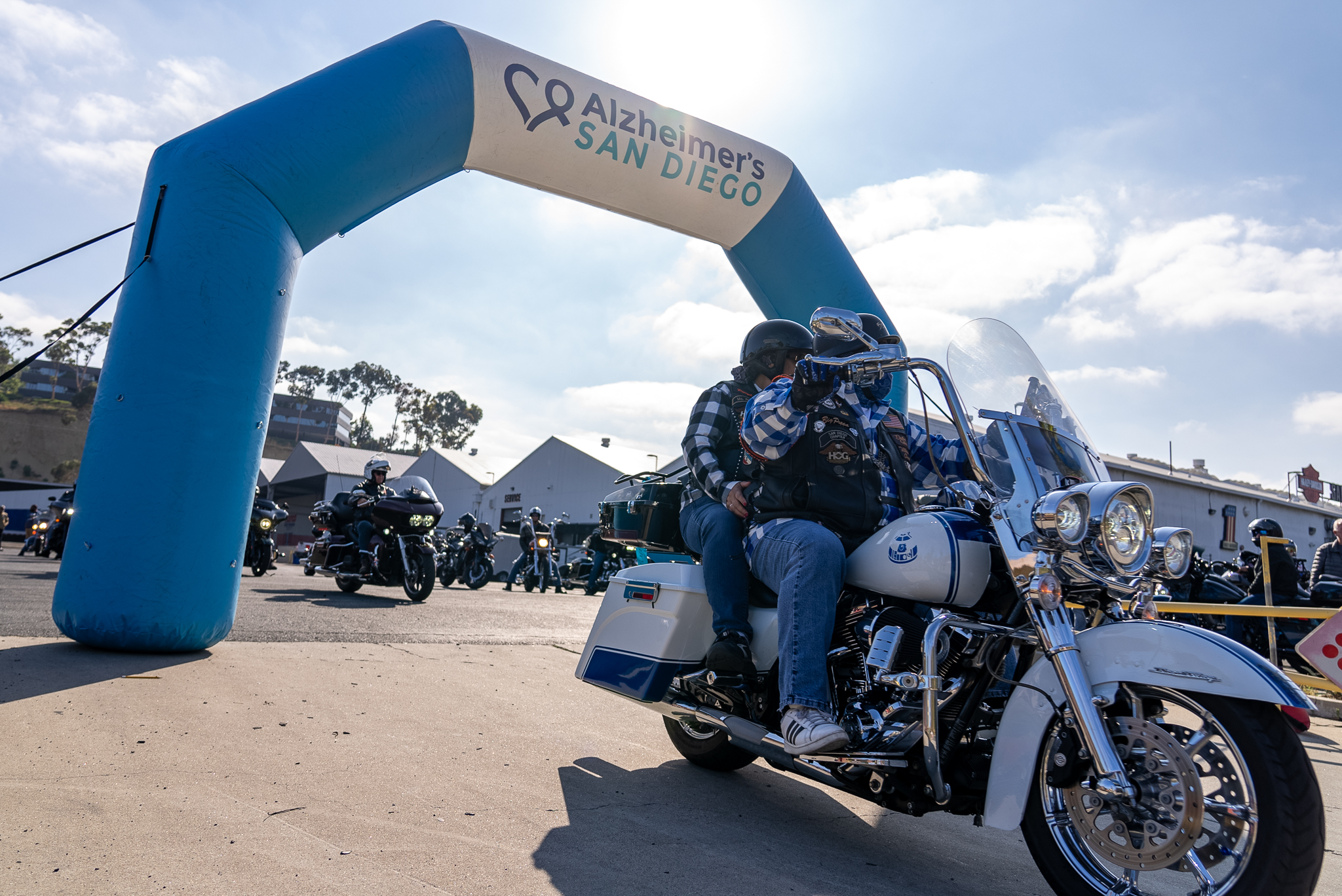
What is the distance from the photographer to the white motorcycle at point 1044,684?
1.83 meters

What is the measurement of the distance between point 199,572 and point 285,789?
2.52m

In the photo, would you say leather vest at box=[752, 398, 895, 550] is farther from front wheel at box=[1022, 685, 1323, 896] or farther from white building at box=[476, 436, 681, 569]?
white building at box=[476, 436, 681, 569]

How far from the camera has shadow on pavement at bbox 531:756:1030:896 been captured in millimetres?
2238

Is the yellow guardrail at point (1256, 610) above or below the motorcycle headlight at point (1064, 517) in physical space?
below

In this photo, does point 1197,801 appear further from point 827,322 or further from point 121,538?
point 121,538

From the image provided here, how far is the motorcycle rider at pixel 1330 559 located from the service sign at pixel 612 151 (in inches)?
262

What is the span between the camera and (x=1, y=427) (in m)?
63.0

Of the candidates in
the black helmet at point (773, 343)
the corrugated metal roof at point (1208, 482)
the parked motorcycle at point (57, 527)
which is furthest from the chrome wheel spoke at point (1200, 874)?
the corrugated metal roof at point (1208, 482)

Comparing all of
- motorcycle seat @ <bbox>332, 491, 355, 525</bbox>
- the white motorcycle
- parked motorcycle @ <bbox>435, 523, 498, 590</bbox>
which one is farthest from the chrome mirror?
parked motorcycle @ <bbox>435, 523, 498, 590</bbox>

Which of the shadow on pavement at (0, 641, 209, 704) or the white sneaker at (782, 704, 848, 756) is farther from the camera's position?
the shadow on pavement at (0, 641, 209, 704)

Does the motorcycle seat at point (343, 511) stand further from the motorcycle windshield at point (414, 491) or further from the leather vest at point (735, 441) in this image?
the leather vest at point (735, 441)

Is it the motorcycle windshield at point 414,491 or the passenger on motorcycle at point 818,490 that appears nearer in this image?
the passenger on motorcycle at point 818,490

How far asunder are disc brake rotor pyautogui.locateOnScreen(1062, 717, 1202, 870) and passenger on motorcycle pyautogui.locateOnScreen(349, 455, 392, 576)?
9.26 metres

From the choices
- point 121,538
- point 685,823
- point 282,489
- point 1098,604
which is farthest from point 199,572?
point 282,489
